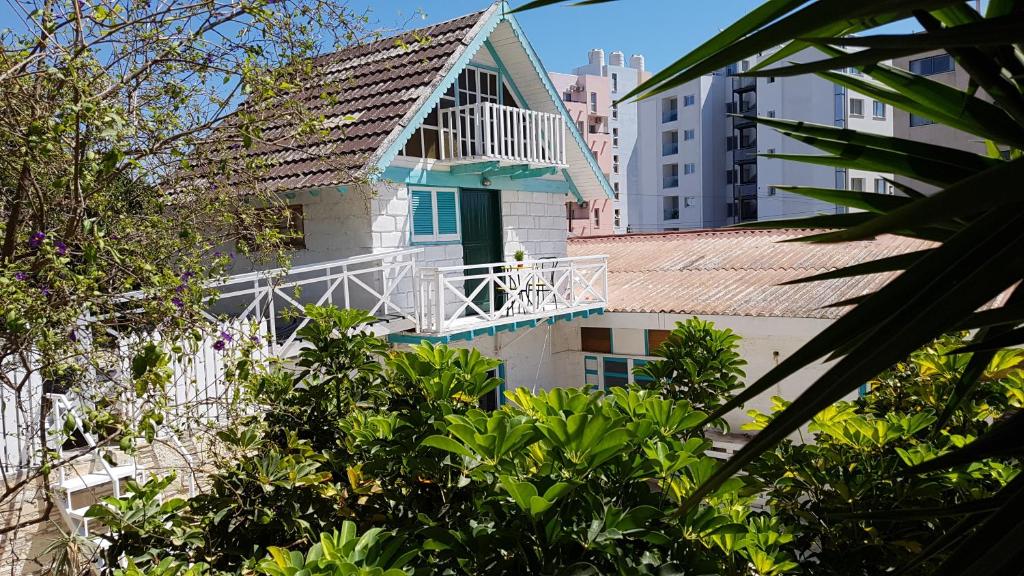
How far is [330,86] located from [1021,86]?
157 inches

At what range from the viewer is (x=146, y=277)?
3.32m

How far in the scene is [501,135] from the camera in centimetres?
1130

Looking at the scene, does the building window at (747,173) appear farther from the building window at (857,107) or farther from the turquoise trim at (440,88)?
the turquoise trim at (440,88)

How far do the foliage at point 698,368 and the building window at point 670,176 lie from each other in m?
49.4

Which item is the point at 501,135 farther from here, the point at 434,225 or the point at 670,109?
the point at 670,109

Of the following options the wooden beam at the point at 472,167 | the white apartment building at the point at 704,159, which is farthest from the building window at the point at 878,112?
the wooden beam at the point at 472,167

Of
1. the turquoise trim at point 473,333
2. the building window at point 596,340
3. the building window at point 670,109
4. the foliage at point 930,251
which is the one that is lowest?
the building window at point 596,340

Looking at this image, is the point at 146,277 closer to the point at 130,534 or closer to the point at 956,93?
the point at 130,534

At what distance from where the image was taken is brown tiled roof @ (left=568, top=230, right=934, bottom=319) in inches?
432

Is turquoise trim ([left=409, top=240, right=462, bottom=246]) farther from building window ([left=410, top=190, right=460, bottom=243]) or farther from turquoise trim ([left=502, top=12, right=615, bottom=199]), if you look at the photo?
turquoise trim ([left=502, top=12, right=615, bottom=199])

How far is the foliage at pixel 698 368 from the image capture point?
3.49m

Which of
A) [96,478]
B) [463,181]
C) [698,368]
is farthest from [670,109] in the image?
[698,368]

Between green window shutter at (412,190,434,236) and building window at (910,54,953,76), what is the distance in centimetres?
2589

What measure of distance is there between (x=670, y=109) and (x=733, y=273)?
40785 millimetres
